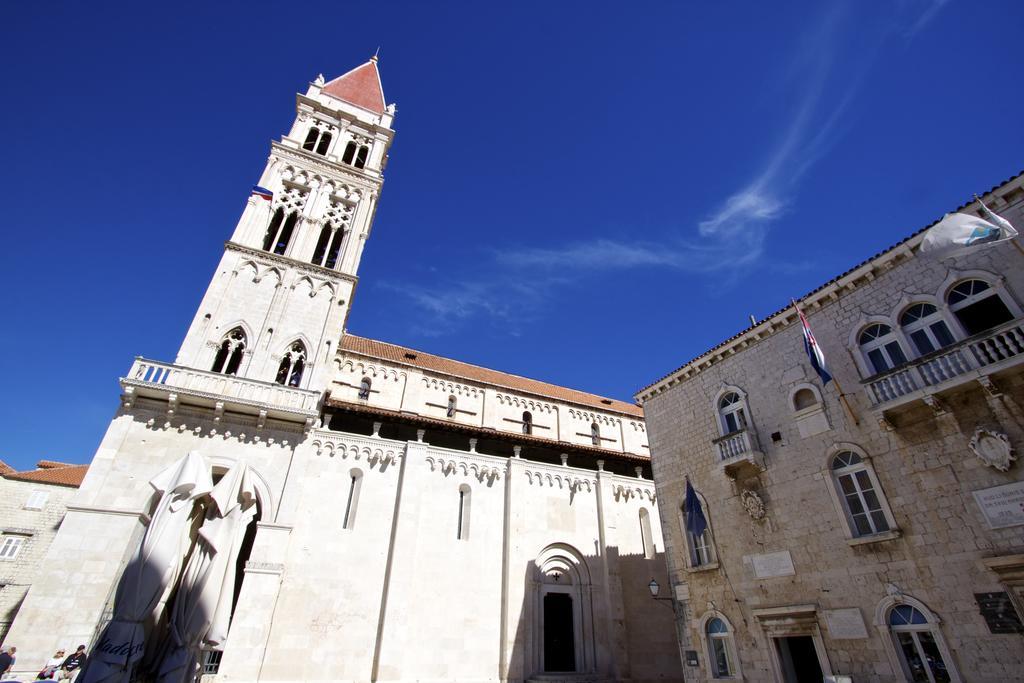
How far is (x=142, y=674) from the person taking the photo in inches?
305

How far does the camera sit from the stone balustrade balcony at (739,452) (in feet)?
41.5

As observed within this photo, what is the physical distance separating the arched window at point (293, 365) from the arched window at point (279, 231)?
211 inches

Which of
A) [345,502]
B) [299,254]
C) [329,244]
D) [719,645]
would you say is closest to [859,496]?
[719,645]

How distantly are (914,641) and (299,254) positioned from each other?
76.9ft

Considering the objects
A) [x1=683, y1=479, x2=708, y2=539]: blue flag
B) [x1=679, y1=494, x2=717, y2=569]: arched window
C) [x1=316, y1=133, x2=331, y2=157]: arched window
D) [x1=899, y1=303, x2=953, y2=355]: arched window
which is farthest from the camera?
[x1=316, y1=133, x2=331, y2=157]: arched window

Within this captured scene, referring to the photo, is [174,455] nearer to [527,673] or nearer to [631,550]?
[527,673]

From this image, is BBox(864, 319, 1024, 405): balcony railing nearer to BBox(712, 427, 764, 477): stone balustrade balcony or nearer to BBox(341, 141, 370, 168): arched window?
BBox(712, 427, 764, 477): stone balustrade balcony

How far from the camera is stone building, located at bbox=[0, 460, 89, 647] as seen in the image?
2462 cm

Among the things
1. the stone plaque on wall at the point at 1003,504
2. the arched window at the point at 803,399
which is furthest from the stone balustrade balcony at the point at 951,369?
the stone plaque on wall at the point at 1003,504

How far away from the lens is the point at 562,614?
1895 cm

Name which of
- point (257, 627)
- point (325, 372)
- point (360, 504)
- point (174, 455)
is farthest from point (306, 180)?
point (257, 627)

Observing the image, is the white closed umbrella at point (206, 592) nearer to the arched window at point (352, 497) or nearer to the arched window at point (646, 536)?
the arched window at point (352, 497)

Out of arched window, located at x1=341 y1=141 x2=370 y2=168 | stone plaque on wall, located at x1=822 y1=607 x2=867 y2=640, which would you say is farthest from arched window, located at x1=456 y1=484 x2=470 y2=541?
arched window, located at x1=341 y1=141 x2=370 y2=168

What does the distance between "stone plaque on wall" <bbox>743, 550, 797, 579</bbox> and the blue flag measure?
138cm
